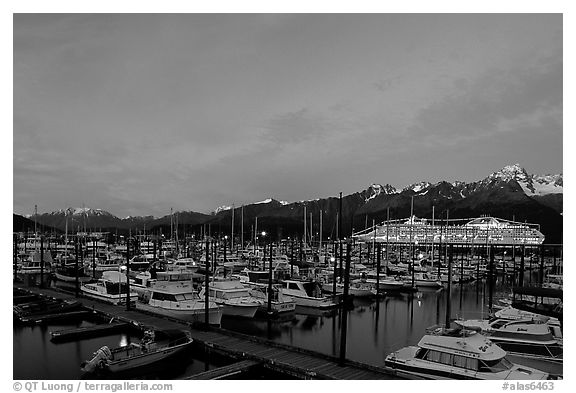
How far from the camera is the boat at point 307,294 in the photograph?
2517 cm

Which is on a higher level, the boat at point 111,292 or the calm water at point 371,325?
the boat at point 111,292

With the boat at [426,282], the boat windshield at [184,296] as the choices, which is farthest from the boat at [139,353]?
the boat at [426,282]

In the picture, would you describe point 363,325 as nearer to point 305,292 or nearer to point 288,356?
point 305,292

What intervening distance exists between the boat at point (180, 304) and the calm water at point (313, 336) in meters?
1.65

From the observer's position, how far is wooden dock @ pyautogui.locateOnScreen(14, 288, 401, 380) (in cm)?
1162

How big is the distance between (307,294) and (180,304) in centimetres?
845

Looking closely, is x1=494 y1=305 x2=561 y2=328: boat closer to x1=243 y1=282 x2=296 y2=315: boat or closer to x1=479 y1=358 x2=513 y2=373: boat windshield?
x1=479 y1=358 x2=513 y2=373: boat windshield

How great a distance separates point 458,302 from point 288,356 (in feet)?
72.3

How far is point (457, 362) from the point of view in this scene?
38.8 feet

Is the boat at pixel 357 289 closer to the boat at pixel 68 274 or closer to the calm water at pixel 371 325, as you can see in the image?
the calm water at pixel 371 325

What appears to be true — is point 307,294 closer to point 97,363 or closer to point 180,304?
point 180,304

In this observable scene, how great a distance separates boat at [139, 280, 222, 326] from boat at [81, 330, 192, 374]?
12.7 ft

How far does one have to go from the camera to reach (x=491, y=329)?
16938 millimetres
